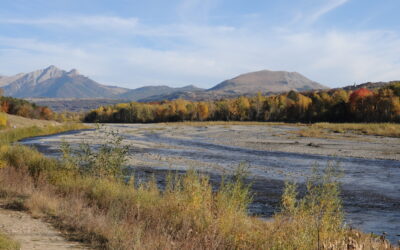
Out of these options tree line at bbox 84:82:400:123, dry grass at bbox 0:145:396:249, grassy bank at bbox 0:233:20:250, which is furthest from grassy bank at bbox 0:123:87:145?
grassy bank at bbox 0:233:20:250

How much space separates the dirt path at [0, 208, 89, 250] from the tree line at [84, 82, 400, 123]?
51.3 metres

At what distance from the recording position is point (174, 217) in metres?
11.2

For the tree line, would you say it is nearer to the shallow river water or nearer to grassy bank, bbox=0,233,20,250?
the shallow river water

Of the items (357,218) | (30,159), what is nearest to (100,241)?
(357,218)

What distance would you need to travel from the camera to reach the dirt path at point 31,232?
9117mm

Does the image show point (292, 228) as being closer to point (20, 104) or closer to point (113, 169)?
point (113, 169)

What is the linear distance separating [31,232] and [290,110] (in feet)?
390

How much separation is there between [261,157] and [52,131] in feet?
159

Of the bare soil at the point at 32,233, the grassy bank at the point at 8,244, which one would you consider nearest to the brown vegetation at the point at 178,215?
the bare soil at the point at 32,233

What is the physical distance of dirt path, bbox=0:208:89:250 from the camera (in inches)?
359

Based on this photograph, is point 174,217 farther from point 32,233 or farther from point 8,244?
point 8,244

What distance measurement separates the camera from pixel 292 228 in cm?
950

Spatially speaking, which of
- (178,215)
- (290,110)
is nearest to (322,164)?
(178,215)

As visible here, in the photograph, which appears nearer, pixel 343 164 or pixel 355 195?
pixel 355 195
